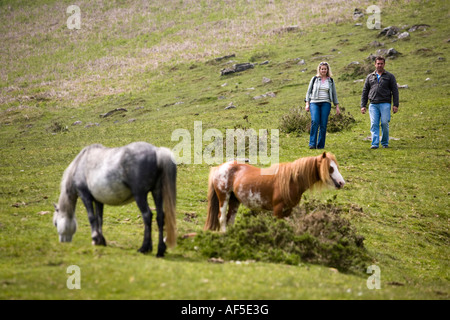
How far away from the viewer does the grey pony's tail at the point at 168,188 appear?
872cm

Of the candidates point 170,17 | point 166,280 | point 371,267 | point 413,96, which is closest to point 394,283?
point 371,267

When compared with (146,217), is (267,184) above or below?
above

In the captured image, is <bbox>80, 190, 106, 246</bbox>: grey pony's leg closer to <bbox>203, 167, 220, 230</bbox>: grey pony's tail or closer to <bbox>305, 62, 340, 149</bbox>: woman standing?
<bbox>203, 167, 220, 230</bbox>: grey pony's tail

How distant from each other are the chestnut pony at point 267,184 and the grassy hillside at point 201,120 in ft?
3.37

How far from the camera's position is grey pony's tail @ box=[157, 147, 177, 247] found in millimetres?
8719

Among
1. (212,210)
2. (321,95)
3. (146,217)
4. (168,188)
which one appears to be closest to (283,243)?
(212,210)

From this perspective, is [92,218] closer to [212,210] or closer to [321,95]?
[212,210]

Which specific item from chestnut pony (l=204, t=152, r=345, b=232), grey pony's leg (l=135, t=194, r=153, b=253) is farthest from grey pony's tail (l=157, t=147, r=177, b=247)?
chestnut pony (l=204, t=152, r=345, b=232)

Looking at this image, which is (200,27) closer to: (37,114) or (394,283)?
(37,114)

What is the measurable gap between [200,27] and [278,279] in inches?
2346

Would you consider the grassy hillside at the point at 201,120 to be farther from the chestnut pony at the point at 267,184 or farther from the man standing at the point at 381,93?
the man standing at the point at 381,93

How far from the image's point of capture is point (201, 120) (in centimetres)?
2952

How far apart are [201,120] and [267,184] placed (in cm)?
1963

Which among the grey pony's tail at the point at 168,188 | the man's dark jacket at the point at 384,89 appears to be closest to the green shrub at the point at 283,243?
the grey pony's tail at the point at 168,188
